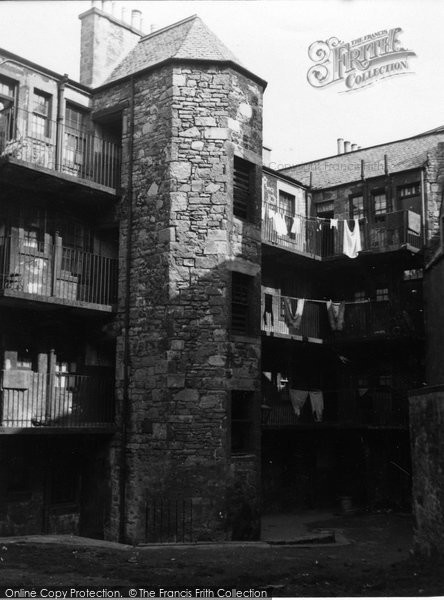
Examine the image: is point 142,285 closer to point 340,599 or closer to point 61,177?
point 61,177

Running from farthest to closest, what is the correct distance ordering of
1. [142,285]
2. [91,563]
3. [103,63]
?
[103,63] < [142,285] < [91,563]

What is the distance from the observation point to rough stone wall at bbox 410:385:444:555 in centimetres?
1275

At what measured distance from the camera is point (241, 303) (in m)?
18.0

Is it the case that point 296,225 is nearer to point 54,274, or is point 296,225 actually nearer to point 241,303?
point 241,303

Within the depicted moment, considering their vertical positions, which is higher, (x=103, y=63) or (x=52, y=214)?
(x=103, y=63)

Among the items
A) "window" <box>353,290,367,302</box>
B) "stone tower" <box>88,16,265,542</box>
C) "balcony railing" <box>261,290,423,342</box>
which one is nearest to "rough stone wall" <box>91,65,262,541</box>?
"stone tower" <box>88,16,265,542</box>

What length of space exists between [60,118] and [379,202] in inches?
486

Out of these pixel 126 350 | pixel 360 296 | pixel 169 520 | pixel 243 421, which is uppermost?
pixel 360 296

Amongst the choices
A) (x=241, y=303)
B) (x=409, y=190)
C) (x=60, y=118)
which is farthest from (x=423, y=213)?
(x=60, y=118)

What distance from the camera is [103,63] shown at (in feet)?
67.1

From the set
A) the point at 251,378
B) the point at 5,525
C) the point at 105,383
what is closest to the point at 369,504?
the point at 251,378

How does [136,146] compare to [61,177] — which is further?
[136,146]

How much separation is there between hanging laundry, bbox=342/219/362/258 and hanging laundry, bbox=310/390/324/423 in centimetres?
472

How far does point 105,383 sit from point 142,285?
266 centimetres
